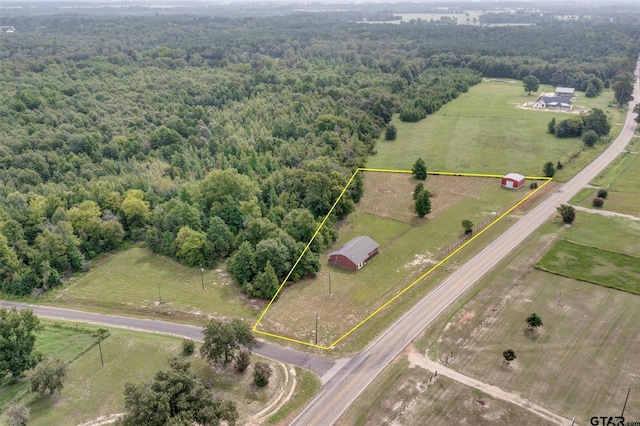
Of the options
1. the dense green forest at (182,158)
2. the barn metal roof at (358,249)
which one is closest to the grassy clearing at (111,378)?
the dense green forest at (182,158)

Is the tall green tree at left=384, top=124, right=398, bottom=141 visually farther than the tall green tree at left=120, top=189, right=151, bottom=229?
Yes

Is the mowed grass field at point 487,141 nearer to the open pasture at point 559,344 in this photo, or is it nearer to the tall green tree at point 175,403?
the open pasture at point 559,344

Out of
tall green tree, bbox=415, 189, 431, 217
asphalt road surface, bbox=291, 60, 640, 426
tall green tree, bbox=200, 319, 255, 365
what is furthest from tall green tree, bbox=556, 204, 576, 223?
tall green tree, bbox=200, 319, 255, 365

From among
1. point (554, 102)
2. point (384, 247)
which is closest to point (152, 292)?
point (384, 247)

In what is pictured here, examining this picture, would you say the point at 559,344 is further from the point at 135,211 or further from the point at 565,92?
the point at 565,92

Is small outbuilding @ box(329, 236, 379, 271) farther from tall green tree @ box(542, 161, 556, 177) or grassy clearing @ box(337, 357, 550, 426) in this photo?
tall green tree @ box(542, 161, 556, 177)

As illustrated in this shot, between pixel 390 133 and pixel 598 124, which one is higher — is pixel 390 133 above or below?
below
